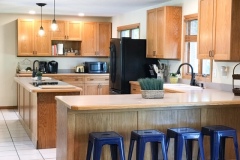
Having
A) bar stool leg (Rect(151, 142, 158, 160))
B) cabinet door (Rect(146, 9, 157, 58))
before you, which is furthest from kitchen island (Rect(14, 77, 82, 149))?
bar stool leg (Rect(151, 142, 158, 160))

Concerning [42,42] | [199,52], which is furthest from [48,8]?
[199,52]

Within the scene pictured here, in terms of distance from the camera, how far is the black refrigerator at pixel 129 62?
269 inches

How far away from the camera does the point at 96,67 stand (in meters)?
9.20

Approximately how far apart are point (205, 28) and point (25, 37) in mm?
5150

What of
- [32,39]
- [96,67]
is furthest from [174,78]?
[32,39]

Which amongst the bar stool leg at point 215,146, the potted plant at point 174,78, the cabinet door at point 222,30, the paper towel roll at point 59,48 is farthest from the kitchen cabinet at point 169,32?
the paper towel roll at point 59,48

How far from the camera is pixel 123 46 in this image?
6.80 m

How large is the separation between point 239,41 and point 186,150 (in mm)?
1564

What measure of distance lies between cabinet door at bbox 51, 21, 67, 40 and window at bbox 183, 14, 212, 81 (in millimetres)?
3850

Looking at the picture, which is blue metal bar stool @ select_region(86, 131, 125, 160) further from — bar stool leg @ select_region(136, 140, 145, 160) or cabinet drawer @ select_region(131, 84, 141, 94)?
cabinet drawer @ select_region(131, 84, 141, 94)

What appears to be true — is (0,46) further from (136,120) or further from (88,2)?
(136,120)

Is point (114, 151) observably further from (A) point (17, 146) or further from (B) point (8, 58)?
(B) point (8, 58)

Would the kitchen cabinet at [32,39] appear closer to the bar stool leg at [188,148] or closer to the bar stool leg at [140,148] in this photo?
the bar stool leg at [188,148]

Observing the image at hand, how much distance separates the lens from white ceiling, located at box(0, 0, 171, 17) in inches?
269
